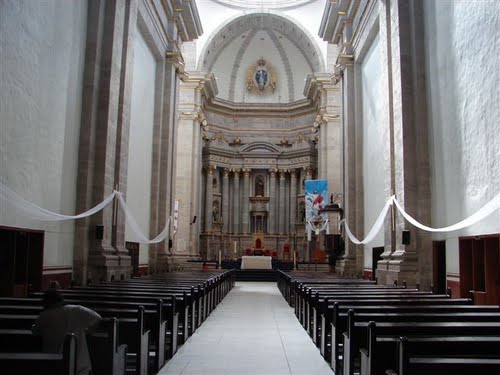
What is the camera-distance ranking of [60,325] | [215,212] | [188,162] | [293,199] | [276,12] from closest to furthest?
[60,325] < [188,162] < [276,12] < [215,212] < [293,199]

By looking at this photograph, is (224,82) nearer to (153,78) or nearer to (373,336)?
(153,78)

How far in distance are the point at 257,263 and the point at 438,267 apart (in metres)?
14.9

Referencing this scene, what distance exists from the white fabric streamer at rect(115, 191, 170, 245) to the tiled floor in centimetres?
315

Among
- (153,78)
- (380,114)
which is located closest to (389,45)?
(380,114)

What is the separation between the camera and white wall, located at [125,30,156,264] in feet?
53.4

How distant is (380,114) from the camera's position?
15703 mm

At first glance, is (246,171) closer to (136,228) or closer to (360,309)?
(136,228)

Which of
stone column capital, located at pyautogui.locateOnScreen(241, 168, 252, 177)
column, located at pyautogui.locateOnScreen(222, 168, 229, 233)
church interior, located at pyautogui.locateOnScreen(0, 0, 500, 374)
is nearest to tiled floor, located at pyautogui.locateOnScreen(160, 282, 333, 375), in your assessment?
church interior, located at pyautogui.locateOnScreen(0, 0, 500, 374)

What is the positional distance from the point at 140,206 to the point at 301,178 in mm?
18288

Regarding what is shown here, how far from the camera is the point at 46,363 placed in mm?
3102

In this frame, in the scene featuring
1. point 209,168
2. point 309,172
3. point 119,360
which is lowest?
point 119,360

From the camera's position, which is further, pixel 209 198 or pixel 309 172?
pixel 209 198

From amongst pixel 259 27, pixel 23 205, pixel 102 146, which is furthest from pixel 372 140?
pixel 259 27

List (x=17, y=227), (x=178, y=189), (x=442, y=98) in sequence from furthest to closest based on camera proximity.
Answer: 1. (x=178, y=189)
2. (x=442, y=98)
3. (x=17, y=227)
